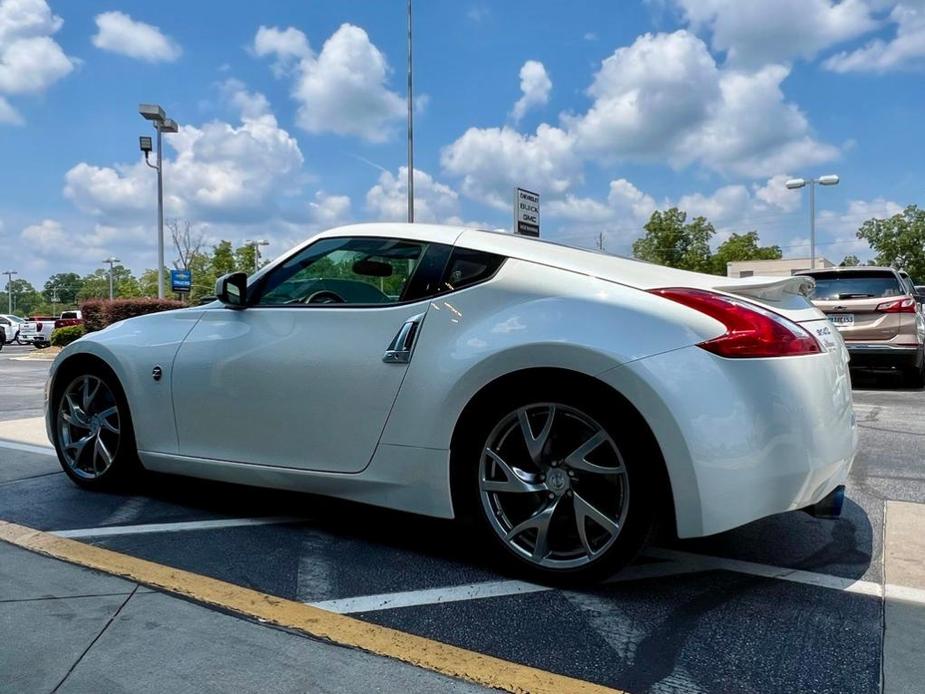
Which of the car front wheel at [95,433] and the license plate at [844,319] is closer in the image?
the car front wheel at [95,433]

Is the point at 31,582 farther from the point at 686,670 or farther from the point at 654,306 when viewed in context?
the point at 654,306

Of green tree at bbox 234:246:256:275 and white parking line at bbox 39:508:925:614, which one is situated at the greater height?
green tree at bbox 234:246:256:275

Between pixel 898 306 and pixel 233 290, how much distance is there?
8.27m

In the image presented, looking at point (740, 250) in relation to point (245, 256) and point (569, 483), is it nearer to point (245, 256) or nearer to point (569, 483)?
point (245, 256)

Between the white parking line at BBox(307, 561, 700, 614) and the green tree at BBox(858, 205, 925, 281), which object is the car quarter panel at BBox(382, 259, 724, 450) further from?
the green tree at BBox(858, 205, 925, 281)

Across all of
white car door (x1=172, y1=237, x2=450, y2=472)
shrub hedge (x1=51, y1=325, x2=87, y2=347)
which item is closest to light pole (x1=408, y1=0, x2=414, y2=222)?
shrub hedge (x1=51, y1=325, x2=87, y2=347)

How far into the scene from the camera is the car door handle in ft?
9.22

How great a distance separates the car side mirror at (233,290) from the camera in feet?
11.0

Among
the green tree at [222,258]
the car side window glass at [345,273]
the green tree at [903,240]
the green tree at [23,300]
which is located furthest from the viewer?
the green tree at [23,300]

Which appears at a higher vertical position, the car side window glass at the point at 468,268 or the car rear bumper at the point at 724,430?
the car side window glass at the point at 468,268

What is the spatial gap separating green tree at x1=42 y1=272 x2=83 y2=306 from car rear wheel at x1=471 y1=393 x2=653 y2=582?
139548 millimetres

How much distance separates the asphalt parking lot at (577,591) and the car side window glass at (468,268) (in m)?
1.14

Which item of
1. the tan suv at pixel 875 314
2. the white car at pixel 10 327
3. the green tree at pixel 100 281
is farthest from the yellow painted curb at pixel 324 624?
the green tree at pixel 100 281

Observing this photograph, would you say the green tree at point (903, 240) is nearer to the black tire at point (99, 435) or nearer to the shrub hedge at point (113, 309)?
the shrub hedge at point (113, 309)
